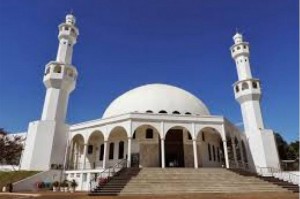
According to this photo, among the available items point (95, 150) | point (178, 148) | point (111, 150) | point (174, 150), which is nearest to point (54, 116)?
point (95, 150)

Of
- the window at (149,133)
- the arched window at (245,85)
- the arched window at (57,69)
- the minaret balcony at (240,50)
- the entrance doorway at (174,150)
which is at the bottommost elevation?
the entrance doorway at (174,150)

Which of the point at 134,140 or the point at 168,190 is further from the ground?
the point at 134,140

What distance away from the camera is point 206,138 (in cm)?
3019

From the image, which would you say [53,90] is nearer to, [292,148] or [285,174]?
[285,174]

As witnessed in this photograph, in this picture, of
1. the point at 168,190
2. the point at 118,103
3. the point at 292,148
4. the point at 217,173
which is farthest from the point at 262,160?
the point at 292,148

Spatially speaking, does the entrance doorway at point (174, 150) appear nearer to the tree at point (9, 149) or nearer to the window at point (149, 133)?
the window at point (149, 133)

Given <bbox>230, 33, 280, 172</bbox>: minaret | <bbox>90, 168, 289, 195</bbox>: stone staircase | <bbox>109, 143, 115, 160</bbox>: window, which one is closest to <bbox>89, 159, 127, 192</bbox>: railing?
<bbox>90, 168, 289, 195</bbox>: stone staircase

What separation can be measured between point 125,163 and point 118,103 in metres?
9.98

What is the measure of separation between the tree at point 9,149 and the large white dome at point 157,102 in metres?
13.1

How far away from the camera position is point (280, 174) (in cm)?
2588

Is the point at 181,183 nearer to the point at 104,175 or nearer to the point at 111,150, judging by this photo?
the point at 104,175

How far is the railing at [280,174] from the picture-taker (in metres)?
24.5

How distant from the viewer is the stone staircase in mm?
17031

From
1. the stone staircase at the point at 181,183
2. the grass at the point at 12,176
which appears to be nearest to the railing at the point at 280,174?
the stone staircase at the point at 181,183
